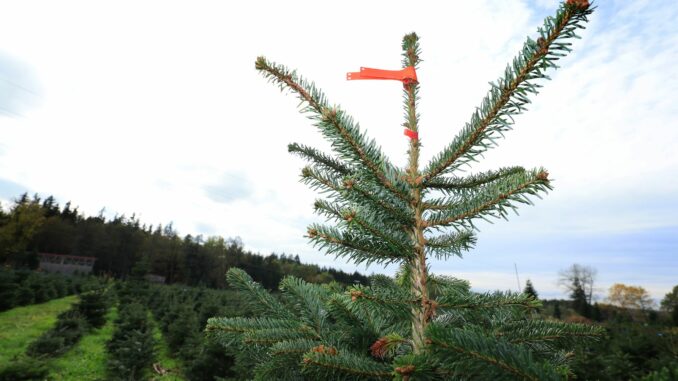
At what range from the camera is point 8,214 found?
45000mm

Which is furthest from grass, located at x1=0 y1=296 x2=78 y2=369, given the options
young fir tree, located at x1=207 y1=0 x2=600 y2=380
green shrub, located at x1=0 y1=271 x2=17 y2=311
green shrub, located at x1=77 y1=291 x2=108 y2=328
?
young fir tree, located at x1=207 y1=0 x2=600 y2=380

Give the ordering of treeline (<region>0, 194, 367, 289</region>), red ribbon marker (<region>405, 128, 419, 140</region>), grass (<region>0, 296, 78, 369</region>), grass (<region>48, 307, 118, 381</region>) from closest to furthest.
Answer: red ribbon marker (<region>405, 128, 419, 140</region>) < grass (<region>48, 307, 118, 381</region>) < grass (<region>0, 296, 78, 369</region>) < treeline (<region>0, 194, 367, 289</region>)

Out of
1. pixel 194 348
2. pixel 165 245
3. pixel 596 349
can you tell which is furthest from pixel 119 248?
pixel 596 349

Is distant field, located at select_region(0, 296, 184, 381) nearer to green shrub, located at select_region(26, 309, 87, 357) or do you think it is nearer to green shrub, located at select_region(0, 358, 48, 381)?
green shrub, located at select_region(26, 309, 87, 357)

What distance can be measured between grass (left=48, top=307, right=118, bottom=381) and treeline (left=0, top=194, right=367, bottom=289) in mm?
27280

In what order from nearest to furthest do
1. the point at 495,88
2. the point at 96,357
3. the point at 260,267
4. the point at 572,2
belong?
the point at 572,2 → the point at 495,88 → the point at 96,357 → the point at 260,267

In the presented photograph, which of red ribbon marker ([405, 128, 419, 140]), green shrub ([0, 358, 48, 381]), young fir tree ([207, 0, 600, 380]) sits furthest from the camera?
green shrub ([0, 358, 48, 381])

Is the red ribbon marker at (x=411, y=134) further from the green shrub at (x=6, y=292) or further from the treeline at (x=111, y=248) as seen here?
the treeline at (x=111, y=248)

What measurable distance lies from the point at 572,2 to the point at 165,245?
218ft

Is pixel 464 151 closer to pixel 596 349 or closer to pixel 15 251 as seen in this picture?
pixel 596 349

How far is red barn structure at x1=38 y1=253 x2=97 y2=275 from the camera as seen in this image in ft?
146

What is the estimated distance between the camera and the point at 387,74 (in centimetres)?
146

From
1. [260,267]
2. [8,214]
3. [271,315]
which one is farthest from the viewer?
[260,267]

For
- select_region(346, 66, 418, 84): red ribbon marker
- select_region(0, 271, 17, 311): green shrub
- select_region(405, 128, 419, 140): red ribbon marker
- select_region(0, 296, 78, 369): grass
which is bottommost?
select_region(0, 296, 78, 369): grass
